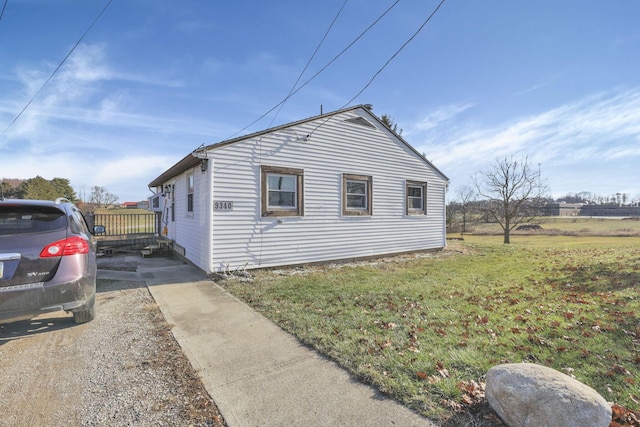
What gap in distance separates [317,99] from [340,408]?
955 centimetres

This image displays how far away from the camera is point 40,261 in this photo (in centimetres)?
314

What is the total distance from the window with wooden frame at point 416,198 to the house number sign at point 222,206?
22.0 feet

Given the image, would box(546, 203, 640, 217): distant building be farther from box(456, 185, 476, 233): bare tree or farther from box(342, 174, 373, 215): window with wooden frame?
box(342, 174, 373, 215): window with wooden frame

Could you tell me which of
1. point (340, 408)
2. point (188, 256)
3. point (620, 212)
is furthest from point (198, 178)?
point (620, 212)

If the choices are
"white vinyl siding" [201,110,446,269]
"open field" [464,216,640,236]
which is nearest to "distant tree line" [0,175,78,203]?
"white vinyl siding" [201,110,446,269]

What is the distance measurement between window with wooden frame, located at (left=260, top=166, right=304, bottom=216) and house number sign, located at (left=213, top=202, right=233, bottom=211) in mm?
856

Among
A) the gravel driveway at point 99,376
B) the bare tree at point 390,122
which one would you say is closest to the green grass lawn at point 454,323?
the gravel driveway at point 99,376

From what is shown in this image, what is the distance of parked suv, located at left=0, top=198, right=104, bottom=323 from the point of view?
301cm

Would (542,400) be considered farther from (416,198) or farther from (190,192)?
(416,198)

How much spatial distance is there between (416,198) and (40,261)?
1100 cm

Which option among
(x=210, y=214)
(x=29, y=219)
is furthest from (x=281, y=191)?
(x=29, y=219)

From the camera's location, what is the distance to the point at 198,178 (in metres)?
7.93

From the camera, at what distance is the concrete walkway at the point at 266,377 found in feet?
7.36

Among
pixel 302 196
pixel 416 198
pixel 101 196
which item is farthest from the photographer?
pixel 101 196
